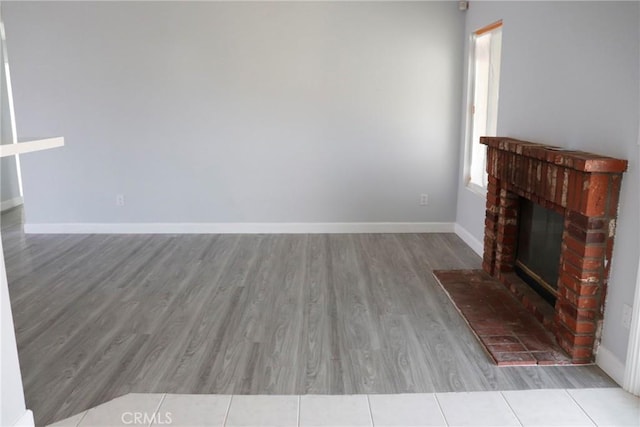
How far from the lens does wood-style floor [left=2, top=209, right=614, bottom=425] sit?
255 cm

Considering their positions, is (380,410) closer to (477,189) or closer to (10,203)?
(477,189)

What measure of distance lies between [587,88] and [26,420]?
3.17 meters

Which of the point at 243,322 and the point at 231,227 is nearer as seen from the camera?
the point at 243,322

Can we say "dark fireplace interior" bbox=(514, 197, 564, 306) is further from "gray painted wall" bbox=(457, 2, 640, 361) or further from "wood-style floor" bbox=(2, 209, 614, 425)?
"wood-style floor" bbox=(2, 209, 614, 425)

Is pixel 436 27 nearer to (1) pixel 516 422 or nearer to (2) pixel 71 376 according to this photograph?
(1) pixel 516 422

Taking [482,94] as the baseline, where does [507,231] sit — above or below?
below

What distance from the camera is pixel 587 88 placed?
9.01 ft

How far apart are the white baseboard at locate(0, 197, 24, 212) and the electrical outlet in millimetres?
6898

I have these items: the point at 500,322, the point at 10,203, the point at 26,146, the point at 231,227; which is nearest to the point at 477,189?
the point at 500,322

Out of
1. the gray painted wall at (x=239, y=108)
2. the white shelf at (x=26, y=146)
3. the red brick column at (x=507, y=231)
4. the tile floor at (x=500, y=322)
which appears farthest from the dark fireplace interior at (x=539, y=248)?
the white shelf at (x=26, y=146)

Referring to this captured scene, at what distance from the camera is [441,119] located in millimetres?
5176

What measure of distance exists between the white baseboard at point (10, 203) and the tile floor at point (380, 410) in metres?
5.25

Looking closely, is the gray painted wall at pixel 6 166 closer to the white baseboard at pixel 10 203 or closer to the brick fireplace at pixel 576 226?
the white baseboard at pixel 10 203
